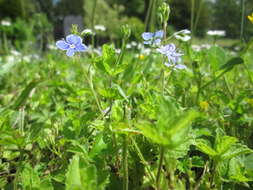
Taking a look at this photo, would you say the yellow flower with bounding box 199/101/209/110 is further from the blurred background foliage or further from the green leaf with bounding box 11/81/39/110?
the green leaf with bounding box 11/81/39/110

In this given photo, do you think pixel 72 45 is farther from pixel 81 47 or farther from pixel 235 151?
pixel 235 151

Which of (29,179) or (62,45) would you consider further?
(62,45)

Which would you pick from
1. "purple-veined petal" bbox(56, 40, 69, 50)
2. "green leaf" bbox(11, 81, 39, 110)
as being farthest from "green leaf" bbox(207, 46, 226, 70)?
"green leaf" bbox(11, 81, 39, 110)

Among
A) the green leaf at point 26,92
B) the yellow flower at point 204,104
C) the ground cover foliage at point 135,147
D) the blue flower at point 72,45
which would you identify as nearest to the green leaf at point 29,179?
the ground cover foliage at point 135,147

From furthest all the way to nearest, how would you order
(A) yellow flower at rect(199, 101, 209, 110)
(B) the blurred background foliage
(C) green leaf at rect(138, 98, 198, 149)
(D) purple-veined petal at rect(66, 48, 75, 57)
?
(B) the blurred background foliage < (A) yellow flower at rect(199, 101, 209, 110) < (D) purple-veined petal at rect(66, 48, 75, 57) < (C) green leaf at rect(138, 98, 198, 149)

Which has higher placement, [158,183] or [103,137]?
[103,137]

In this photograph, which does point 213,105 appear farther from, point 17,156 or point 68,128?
point 17,156

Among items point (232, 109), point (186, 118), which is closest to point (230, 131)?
point (232, 109)

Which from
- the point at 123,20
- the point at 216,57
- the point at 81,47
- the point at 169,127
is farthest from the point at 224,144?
the point at 123,20
